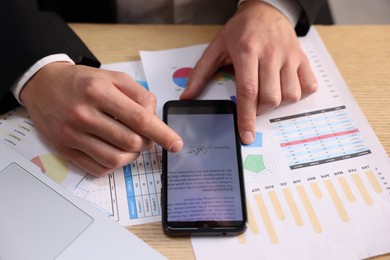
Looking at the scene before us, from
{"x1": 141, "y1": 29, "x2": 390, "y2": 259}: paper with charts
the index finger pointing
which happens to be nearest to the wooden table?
{"x1": 141, "y1": 29, "x2": 390, "y2": 259}: paper with charts

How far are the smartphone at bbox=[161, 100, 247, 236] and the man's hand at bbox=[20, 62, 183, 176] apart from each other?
0.11 feet

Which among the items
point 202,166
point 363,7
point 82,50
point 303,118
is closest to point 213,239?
point 202,166

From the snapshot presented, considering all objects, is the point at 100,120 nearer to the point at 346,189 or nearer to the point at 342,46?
the point at 346,189

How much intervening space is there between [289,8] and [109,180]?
1.32ft

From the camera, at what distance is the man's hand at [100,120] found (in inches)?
19.9

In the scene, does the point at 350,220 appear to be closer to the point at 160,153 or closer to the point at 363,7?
the point at 160,153

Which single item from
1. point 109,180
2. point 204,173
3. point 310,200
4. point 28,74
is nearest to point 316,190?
point 310,200

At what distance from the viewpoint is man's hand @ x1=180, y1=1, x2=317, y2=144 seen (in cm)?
58

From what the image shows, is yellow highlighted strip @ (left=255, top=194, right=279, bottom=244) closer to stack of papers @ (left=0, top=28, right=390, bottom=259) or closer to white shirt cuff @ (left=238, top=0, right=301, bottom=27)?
stack of papers @ (left=0, top=28, right=390, bottom=259)

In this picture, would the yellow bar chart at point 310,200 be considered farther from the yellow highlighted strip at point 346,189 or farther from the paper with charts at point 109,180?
the paper with charts at point 109,180

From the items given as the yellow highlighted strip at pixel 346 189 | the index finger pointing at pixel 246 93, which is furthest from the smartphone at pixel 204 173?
the yellow highlighted strip at pixel 346 189

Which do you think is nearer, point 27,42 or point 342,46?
point 27,42

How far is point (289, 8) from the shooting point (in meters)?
0.68

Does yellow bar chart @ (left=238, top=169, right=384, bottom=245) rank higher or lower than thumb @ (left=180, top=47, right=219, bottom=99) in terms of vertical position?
lower
